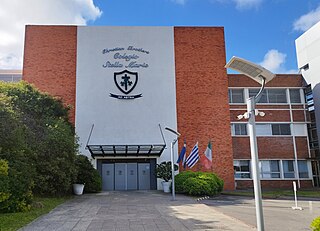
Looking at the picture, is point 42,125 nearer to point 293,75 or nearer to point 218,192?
point 218,192

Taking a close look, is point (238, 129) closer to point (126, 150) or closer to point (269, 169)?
point (269, 169)

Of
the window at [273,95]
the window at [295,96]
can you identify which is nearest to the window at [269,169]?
the window at [273,95]

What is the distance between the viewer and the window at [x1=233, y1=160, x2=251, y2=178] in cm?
2810

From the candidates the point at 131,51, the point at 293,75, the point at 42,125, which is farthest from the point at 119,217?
the point at 293,75

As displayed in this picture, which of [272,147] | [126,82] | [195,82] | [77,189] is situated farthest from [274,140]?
[77,189]

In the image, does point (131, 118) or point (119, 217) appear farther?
point (131, 118)

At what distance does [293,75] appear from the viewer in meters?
31.2

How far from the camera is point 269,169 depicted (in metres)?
28.5

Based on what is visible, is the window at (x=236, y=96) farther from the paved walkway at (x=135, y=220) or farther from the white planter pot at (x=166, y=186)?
the paved walkway at (x=135, y=220)

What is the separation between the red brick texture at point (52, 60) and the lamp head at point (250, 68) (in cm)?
2100

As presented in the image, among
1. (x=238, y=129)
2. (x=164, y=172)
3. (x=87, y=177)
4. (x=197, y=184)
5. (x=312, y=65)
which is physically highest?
(x=312, y=65)

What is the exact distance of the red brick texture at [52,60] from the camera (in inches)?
1030

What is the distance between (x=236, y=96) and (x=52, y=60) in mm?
16118

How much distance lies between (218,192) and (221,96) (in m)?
8.42
